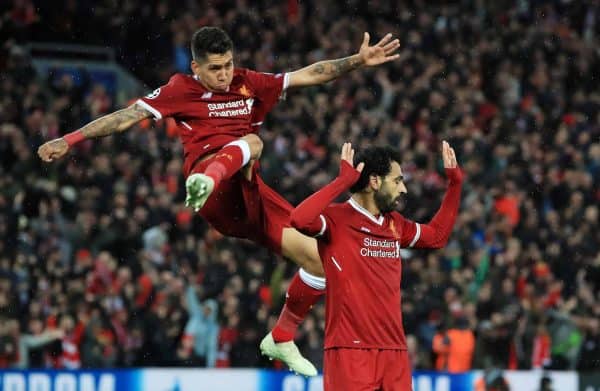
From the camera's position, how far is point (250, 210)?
945 cm

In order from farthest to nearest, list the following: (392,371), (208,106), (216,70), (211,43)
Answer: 1. (208,106)
2. (216,70)
3. (211,43)
4. (392,371)

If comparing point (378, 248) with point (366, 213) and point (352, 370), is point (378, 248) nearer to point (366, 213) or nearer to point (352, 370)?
point (366, 213)

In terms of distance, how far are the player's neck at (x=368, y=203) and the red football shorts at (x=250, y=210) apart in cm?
79

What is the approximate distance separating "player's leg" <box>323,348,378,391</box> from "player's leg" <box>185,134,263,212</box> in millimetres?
1227

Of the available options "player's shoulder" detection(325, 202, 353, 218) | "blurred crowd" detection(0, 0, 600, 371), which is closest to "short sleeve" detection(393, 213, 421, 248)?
"player's shoulder" detection(325, 202, 353, 218)

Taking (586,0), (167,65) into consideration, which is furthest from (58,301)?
(586,0)

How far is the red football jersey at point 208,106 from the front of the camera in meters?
9.23

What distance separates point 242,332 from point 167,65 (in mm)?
6741

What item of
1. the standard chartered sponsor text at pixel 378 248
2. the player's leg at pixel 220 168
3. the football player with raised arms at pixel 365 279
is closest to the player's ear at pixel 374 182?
the football player with raised arms at pixel 365 279

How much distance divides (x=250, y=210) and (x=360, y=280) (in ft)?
3.55

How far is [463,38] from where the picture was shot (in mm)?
23328

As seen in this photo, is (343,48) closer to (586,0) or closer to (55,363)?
A: (586,0)

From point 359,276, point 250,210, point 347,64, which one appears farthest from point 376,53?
point 359,276

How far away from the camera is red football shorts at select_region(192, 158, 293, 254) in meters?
9.42
